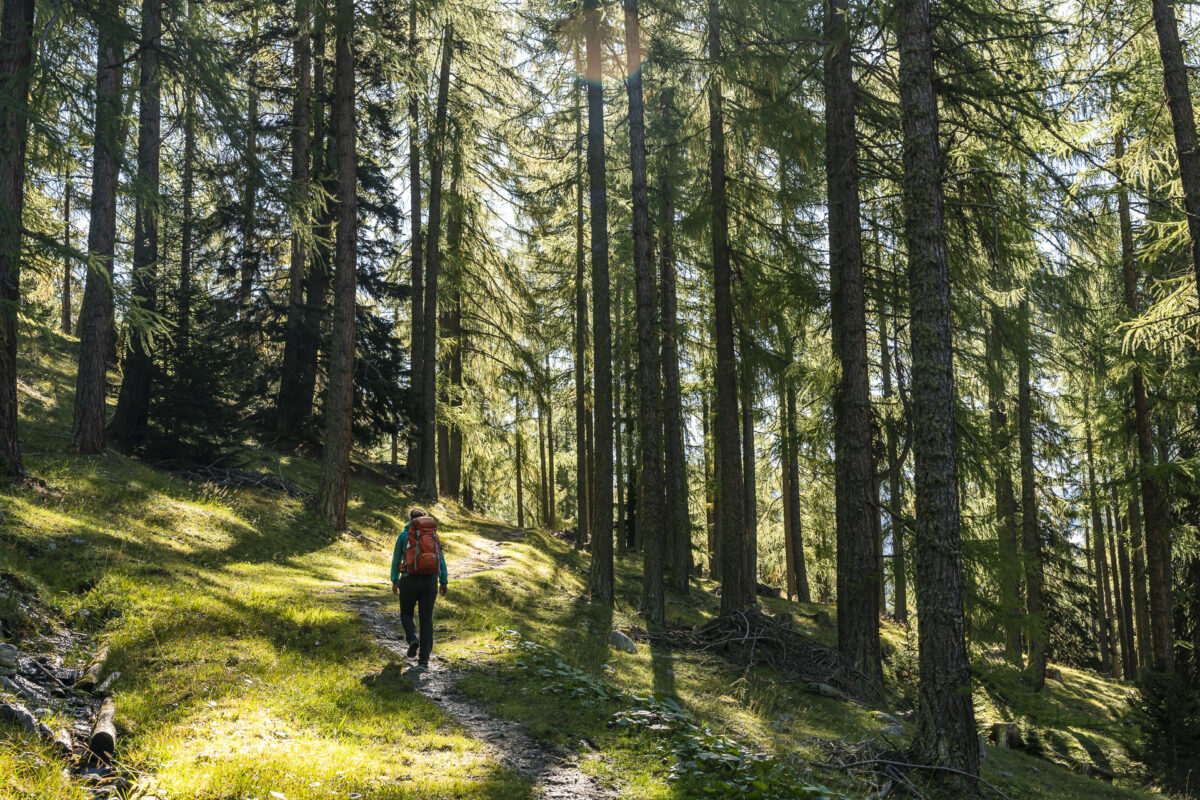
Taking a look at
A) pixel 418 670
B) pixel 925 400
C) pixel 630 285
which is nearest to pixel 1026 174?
pixel 925 400

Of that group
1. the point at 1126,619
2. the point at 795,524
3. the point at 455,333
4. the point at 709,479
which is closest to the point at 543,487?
the point at 455,333

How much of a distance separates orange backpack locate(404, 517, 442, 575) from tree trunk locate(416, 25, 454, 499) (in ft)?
41.2

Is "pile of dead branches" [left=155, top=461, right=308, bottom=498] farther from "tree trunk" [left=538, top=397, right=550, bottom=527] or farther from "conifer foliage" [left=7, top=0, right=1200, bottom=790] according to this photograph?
"tree trunk" [left=538, top=397, right=550, bottom=527]

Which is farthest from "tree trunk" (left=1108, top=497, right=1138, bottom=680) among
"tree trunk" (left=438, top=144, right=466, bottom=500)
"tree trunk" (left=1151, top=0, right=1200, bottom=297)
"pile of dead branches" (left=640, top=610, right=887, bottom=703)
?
"tree trunk" (left=438, top=144, right=466, bottom=500)

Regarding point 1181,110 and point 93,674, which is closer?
point 93,674

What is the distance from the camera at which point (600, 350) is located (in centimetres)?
1370

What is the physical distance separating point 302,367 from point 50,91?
1182 cm

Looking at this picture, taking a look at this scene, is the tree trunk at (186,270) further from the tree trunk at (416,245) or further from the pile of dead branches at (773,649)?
the pile of dead branches at (773,649)

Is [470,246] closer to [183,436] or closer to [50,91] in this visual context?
[183,436]

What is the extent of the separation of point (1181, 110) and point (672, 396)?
1131 cm

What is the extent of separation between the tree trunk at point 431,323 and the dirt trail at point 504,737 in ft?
38.8

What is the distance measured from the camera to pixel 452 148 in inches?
752

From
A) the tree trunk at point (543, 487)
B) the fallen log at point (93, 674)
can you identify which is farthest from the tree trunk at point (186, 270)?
the tree trunk at point (543, 487)

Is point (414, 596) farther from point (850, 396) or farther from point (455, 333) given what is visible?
point (455, 333)
